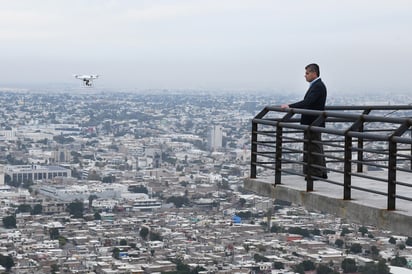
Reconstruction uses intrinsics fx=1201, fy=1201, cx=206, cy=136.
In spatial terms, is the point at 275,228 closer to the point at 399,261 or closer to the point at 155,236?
the point at 155,236

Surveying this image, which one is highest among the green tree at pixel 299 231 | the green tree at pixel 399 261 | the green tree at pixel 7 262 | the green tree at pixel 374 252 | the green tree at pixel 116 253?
the green tree at pixel 399 261

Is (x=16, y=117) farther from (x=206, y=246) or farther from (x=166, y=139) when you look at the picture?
(x=206, y=246)

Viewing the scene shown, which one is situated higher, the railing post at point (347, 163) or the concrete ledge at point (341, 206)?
the railing post at point (347, 163)

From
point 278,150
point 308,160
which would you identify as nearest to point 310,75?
point 278,150

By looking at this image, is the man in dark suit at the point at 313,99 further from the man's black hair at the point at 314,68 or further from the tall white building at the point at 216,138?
the tall white building at the point at 216,138

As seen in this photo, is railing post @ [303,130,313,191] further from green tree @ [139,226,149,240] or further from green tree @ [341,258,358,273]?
green tree @ [139,226,149,240]

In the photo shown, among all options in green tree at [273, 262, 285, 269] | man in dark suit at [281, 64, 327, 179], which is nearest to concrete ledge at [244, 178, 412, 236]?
man in dark suit at [281, 64, 327, 179]

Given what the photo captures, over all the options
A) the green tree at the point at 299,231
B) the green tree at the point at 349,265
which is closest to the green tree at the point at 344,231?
the green tree at the point at 299,231
